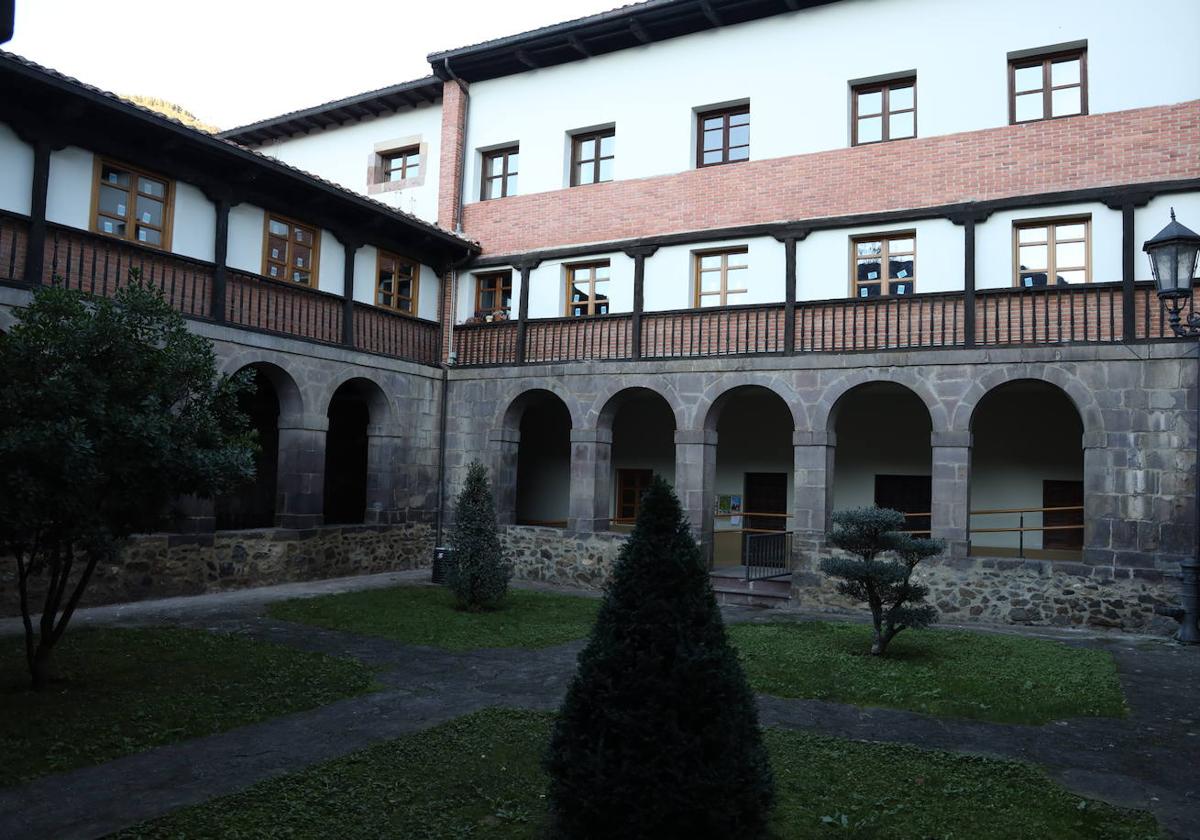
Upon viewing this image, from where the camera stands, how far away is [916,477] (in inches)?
602

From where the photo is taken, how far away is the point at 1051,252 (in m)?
12.1

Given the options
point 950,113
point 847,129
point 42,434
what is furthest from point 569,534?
point 42,434

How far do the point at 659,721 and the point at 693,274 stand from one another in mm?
11555

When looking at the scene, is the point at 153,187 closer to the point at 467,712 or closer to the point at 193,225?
the point at 193,225

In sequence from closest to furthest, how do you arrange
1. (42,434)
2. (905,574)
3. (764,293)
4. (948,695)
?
(42,434)
(948,695)
(905,574)
(764,293)

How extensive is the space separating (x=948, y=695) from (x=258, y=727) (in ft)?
18.2

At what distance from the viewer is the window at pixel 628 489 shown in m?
18.1

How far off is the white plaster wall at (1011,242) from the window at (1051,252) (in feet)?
0.38

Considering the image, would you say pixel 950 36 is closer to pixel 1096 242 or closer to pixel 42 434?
pixel 1096 242

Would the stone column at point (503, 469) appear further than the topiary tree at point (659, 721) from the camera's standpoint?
Yes

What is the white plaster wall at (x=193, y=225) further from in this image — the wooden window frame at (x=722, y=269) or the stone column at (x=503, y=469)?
the wooden window frame at (x=722, y=269)

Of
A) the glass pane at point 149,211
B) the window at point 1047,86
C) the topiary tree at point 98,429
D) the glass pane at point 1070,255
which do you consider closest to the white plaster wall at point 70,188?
the glass pane at point 149,211

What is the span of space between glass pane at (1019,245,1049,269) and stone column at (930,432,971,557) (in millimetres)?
2547

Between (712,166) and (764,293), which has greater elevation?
(712,166)
